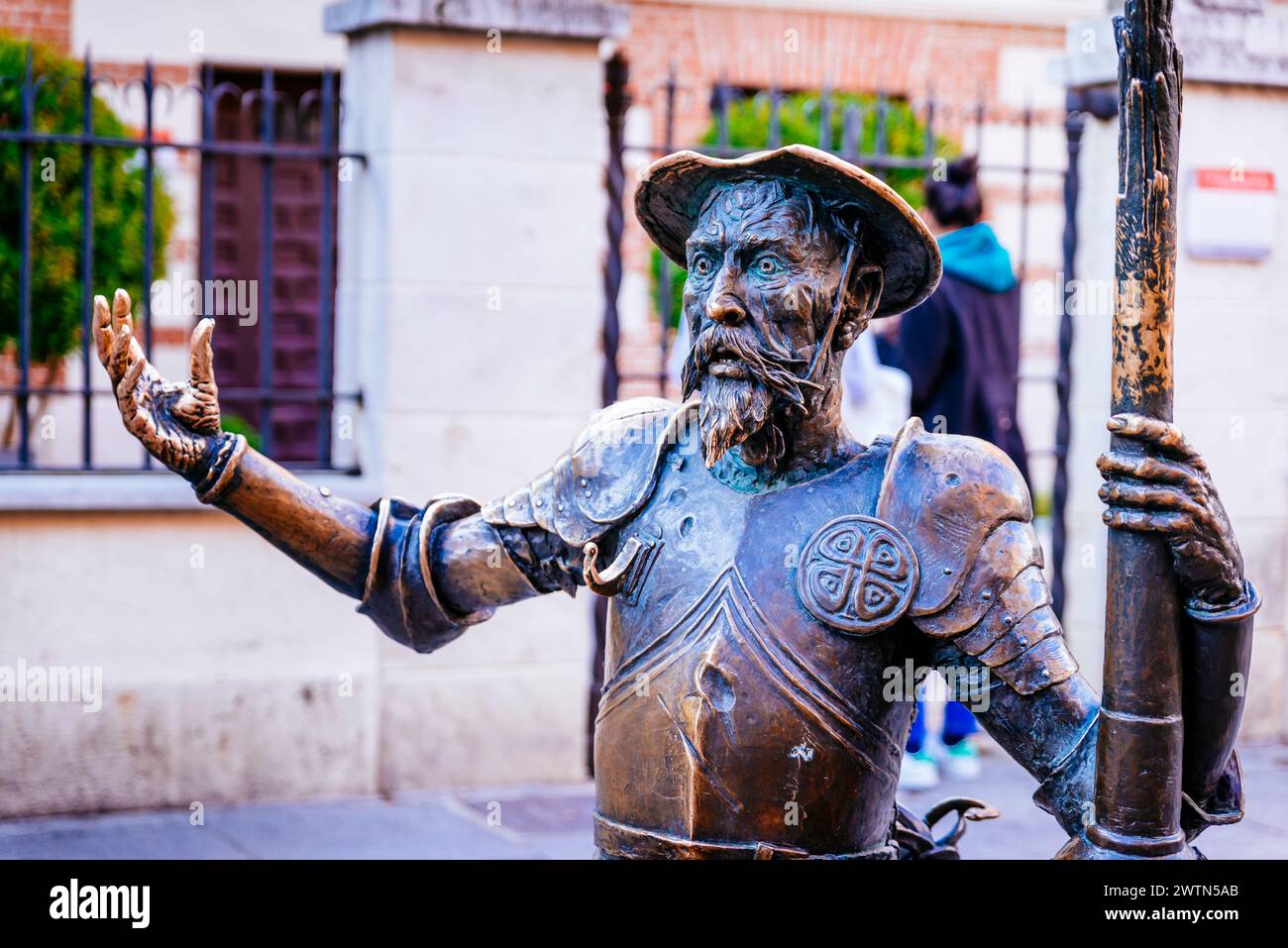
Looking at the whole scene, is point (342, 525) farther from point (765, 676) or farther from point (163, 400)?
point (765, 676)

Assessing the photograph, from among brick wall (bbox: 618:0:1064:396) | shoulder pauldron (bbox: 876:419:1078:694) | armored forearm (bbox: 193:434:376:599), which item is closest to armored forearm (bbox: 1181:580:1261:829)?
shoulder pauldron (bbox: 876:419:1078:694)

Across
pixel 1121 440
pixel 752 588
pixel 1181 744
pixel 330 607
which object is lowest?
pixel 330 607

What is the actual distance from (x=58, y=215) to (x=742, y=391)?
5899 millimetres

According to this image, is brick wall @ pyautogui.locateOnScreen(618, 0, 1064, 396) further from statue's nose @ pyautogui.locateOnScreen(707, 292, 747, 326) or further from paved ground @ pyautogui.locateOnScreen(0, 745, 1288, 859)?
statue's nose @ pyautogui.locateOnScreen(707, 292, 747, 326)

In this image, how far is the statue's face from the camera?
258 centimetres

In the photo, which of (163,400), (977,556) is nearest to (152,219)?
(163,400)

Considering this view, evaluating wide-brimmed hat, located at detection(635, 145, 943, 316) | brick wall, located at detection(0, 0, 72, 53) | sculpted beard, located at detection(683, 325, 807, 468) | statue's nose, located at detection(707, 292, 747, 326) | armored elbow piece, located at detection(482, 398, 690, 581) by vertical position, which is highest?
brick wall, located at detection(0, 0, 72, 53)

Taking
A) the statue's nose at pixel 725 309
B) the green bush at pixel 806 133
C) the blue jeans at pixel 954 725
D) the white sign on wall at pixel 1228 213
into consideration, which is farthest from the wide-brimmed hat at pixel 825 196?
the green bush at pixel 806 133

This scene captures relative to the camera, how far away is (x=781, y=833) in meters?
2.53

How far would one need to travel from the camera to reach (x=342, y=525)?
9.61ft

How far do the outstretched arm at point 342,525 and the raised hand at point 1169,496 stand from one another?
3.23 feet
